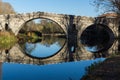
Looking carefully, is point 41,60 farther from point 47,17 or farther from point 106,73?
point 47,17

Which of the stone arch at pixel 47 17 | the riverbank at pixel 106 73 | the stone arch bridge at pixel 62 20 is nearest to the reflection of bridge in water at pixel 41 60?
the riverbank at pixel 106 73

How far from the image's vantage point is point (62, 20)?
6309 cm

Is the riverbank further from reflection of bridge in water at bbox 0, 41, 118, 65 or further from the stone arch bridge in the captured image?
the stone arch bridge

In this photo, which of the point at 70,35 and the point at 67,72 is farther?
the point at 70,35

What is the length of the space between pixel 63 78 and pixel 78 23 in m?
46.7

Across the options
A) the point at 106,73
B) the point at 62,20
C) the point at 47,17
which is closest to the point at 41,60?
the point at 106,73

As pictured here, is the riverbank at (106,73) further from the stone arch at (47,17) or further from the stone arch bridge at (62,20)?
the stone arch at (47,17)

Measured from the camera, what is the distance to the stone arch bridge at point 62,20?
58.6 metres

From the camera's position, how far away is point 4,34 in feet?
153

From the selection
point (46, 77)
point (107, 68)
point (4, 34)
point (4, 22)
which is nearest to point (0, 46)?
point (4, 34)

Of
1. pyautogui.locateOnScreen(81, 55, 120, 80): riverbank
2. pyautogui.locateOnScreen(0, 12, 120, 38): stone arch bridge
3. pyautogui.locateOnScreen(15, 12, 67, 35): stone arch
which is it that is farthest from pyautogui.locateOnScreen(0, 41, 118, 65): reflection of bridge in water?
pyautogui.locateOnScreen(15, 12, 67, 35): stone arch

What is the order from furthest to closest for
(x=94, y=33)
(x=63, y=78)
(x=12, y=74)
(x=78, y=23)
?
(x=94, y=33)
(x=78, y=23)
(x=12, y=74)
(x=63, y=78)

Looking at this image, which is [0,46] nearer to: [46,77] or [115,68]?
[46,77]

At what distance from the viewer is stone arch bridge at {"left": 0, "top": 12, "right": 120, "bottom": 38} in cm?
5859
